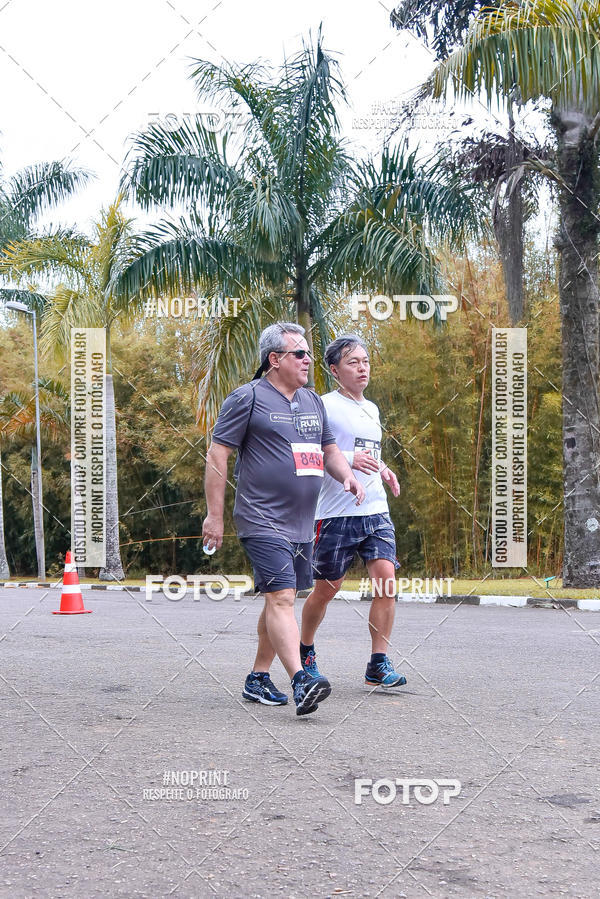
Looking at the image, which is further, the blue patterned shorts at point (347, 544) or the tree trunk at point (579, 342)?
the tree trunk at point (579, 342)

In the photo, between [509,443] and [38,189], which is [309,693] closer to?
[509,443]

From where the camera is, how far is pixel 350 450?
531cm

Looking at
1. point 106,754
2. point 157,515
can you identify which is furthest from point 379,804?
point 157,515

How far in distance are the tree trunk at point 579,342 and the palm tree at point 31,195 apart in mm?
17531

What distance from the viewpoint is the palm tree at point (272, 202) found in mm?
A: 15266

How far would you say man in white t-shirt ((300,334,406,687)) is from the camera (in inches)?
204

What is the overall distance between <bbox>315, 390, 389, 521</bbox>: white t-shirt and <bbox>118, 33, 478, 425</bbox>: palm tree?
32.6ft

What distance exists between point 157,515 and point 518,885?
24.4m

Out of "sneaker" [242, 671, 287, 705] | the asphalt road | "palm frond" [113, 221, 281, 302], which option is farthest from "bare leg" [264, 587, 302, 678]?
"palm frond" [113, 221, 281, 302]

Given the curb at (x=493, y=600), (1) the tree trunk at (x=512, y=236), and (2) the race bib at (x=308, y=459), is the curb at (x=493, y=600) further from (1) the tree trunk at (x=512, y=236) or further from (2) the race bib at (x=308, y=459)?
(2) the race bib at (x=308, y=459)

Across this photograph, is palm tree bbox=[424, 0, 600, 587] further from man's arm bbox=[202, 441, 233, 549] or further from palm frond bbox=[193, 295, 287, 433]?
man's arm bbox=[202, 441, 233, 549]

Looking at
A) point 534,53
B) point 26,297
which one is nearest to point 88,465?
point 26,297

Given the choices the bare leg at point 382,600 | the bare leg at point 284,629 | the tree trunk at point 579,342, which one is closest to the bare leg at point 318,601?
the bare leg at point 382,600

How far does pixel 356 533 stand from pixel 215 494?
954 millimetres
